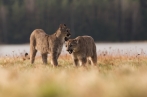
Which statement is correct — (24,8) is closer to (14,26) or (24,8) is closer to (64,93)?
(14,26)

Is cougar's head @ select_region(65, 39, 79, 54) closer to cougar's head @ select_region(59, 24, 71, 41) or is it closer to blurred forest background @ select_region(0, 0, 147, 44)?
cougar's head @ select_region(59, 24, 71, 41)

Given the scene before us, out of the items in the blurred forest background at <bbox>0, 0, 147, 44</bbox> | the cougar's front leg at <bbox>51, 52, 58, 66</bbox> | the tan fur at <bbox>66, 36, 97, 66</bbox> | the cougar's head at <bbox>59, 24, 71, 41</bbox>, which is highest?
the cougar's head at <bbox>59, 24, 71, 41</bbox>

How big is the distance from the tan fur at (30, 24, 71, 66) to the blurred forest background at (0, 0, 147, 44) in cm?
3183

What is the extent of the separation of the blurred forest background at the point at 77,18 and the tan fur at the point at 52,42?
31.8m

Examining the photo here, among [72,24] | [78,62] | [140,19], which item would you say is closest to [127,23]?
[140,19]

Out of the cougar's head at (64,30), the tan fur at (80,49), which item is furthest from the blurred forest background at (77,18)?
the tan fur at (80,49)

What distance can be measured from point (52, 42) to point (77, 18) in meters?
37.2

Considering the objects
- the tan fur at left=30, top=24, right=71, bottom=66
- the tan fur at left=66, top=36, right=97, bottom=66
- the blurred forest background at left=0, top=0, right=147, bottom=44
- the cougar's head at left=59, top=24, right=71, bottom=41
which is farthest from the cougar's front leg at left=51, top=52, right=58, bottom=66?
the blurred forest background at left=0, top=0, right=147, bottom=44

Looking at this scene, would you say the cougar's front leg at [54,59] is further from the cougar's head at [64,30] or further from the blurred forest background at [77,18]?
the blurred forest background at [77,18]

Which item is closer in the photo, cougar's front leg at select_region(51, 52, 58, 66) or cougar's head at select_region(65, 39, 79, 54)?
cougar's head at select_region(65, 39, 79, 54)

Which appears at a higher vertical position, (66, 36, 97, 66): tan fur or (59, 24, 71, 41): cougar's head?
(59, 24, 71, 41): cougar's head

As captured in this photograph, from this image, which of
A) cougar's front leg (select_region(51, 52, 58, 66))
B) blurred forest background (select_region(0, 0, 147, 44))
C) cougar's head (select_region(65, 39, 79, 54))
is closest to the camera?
cougar's head (select_region(65, 39, 79, 54))

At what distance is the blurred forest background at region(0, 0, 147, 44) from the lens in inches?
1877

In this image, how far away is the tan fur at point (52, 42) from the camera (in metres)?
13.2
